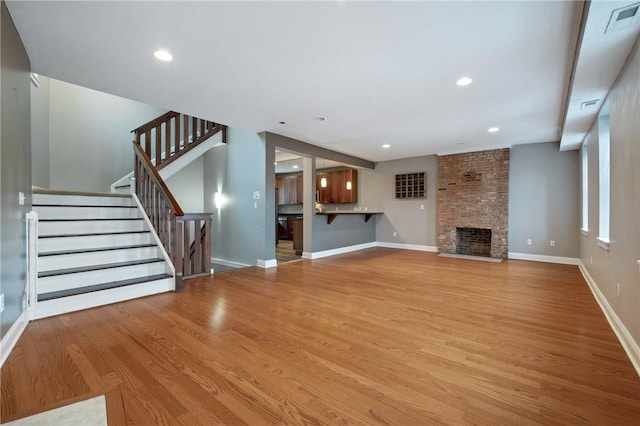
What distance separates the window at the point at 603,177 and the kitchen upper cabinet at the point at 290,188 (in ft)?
25.3

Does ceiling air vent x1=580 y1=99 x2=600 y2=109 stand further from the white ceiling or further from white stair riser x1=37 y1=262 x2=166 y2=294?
white stair riser x1=37 y1=262 x2=166 y2=294

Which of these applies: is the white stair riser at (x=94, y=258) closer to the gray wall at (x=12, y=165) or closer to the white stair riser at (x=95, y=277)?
the white stair riser at (x=95, y=277)

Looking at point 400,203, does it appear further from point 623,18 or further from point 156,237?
point 623,18

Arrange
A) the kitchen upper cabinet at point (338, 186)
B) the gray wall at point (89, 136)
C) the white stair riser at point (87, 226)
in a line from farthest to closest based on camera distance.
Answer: the kitchen upper cabinet at point (338, 186) → the gray wall at point (89, 136) → the white stair riser at point (87, 226)

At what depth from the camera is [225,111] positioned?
4172mm

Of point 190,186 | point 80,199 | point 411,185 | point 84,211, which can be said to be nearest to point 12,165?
point 84,211

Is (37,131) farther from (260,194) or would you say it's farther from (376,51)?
(376,51)

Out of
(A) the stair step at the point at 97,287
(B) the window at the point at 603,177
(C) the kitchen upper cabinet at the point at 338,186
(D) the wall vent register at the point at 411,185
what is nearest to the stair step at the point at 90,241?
(A) the stair step at the point at 97,287

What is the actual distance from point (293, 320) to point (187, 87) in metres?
2.89

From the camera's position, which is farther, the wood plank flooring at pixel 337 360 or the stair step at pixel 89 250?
the stair step at pixel 89 250

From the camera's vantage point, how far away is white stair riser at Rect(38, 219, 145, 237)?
12.1ft

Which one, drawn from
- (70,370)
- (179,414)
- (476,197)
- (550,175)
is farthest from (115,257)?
(550,175)

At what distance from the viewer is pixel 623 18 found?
5.94 ft

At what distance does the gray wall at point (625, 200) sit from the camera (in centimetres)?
208
